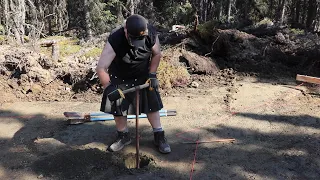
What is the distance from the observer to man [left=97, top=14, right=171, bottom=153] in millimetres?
3229

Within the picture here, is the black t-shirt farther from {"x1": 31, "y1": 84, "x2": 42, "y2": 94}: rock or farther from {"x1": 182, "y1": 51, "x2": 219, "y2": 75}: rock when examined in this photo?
{"x1": 182, "y1": 51, "x2": 219, "y2": 75}: rock

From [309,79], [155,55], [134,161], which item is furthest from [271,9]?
[134,161]

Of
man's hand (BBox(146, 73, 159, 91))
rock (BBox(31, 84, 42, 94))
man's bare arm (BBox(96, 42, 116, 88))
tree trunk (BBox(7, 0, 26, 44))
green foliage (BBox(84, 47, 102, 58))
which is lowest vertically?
rock (BBox(31, 84, 42, 94))

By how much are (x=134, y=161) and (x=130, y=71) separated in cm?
108

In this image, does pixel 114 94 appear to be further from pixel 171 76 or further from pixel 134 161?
pixel 171 76

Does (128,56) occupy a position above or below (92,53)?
above

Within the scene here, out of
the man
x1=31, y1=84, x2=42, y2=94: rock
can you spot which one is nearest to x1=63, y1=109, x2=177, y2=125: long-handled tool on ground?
the man

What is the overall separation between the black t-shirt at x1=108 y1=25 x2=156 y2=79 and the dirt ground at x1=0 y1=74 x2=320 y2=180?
101cm

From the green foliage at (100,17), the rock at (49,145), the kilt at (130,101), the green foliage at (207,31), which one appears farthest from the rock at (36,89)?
the green foliage at (100,17)

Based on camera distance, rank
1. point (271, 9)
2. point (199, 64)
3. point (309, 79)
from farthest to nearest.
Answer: point (271, 9) → point (199, 64) → point (309, 79)

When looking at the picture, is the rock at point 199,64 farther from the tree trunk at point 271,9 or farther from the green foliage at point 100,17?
the tree trunk at point 271,9

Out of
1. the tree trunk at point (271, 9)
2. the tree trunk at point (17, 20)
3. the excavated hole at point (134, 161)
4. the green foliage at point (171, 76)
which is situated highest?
the tree trunk at point (271, 9)

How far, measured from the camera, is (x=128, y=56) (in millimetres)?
3406

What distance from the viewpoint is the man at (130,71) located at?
323 centimetres
